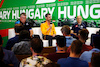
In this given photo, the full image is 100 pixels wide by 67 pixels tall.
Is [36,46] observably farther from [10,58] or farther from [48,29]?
[48,29]

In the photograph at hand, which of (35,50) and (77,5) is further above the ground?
(77,5)

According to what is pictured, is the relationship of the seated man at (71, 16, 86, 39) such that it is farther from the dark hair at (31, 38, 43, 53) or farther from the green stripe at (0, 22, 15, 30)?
the dark hair at (31, 38, 43, 53)

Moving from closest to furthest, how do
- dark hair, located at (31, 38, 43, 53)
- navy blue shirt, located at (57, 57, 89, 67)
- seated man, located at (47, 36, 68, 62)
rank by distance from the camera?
navy blue shirt, located at (57, 57, 89, 67) → dark hair, located at (31, 38, 43, 53) → seated man, located at (47, 36, 68, 62)

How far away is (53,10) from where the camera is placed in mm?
6418

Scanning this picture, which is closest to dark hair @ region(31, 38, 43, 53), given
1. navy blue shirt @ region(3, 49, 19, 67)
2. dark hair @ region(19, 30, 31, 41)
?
navy blue shirt @ region(3, 49, 19, 67)

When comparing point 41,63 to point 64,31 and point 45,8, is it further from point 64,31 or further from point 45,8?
point 45,8

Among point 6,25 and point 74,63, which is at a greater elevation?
point 6,25

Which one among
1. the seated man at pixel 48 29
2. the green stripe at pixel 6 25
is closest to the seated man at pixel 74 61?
the seated man at pixel 48 29

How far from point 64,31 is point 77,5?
9.34ft

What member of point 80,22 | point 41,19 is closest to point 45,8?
point 41,19

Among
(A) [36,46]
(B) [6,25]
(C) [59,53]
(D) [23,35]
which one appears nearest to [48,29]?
(D) [23,35]

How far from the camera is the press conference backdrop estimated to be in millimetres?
5848

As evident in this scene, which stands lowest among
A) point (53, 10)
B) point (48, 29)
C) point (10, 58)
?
point (10, 58)

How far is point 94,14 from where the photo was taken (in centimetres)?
581
